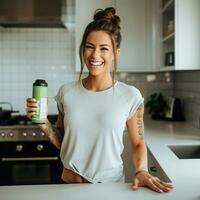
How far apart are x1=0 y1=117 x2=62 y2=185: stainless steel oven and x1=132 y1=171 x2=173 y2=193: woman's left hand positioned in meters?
1.46

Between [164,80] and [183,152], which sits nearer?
[183,152]

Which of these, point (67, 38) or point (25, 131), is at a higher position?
point (67, 38)

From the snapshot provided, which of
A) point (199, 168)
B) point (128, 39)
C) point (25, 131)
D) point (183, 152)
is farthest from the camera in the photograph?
point (128, 39)

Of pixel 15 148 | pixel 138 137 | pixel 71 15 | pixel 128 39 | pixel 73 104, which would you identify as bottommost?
pixel 15 148

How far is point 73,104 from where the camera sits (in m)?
1.30

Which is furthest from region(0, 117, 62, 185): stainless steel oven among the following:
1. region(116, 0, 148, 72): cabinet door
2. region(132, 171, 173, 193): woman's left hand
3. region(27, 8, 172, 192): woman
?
region(132, 171, 173, 193): woman's left hand

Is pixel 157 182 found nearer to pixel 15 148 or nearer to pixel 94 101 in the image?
pixel 94 101

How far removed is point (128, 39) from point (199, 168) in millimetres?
1604

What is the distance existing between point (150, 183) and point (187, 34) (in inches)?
54.9

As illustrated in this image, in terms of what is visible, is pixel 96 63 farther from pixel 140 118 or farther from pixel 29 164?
pixel 29 164

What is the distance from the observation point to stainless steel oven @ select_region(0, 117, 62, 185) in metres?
2.50

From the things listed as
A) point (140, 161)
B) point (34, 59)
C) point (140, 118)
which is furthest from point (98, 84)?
point (34, 59)

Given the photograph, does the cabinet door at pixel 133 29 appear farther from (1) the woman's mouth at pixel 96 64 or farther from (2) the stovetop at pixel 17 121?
(1) the woman's mouth at pixel 96 64

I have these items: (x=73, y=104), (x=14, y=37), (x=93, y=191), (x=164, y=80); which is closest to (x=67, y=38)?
(x=14, y=37)
